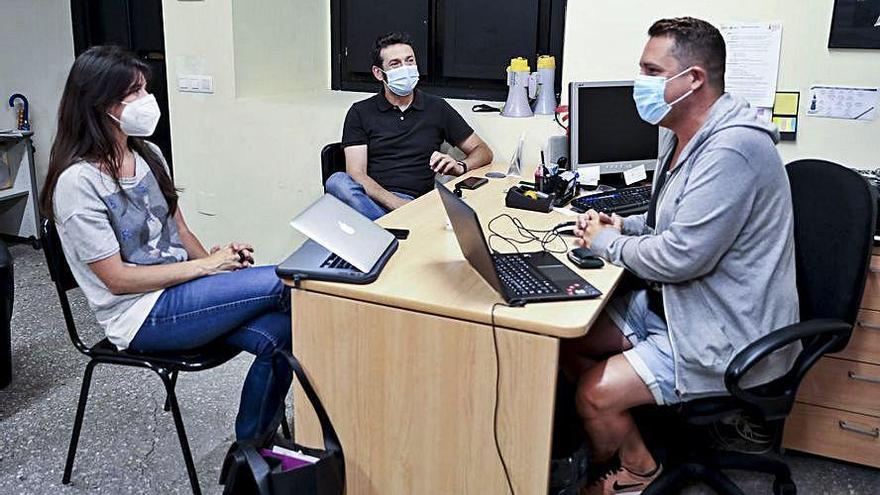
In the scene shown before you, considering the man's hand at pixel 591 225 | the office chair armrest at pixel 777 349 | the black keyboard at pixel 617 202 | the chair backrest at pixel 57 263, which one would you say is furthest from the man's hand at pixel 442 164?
the office chair armrest at pixel 777 349

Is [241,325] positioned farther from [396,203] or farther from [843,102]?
[843,102]

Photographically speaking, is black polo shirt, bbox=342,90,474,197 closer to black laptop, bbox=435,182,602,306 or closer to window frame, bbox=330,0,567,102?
window frame, bbox=330,0,567,102

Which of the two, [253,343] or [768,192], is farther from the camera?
A: [253,343]

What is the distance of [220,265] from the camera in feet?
6.78

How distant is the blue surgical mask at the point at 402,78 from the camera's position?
119 inches

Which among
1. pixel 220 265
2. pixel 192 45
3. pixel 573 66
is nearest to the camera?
pixel 220 265

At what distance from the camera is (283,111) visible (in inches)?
140

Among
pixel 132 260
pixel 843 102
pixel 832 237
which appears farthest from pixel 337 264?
pixel 843 102

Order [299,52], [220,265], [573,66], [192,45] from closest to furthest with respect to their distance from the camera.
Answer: [220,265], [573,66], [192,45], [299,52]

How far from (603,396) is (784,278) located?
48 cm

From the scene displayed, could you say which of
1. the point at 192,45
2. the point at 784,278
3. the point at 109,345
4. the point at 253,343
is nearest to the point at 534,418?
the point at 784,278

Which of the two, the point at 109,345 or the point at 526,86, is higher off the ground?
the point at 526,86

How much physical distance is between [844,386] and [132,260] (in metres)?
2.02

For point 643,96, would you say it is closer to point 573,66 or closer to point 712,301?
point 712,301
